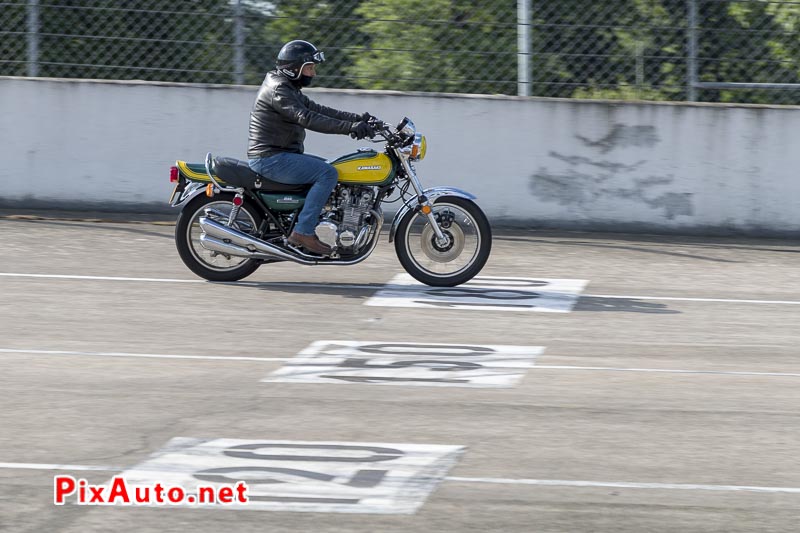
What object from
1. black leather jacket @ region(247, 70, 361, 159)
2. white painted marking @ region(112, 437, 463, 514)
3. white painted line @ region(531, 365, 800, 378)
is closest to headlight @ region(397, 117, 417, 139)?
black leather jacket @ region(247, 70, 361, 159)

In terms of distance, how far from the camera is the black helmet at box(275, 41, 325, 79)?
10914mm

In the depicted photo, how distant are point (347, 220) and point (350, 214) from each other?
6cm

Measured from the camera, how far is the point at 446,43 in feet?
48.1

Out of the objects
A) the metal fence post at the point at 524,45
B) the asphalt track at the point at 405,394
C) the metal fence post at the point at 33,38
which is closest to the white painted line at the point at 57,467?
the asphalt track at the point at 405,394

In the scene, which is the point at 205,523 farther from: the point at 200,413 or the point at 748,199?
the point at 748,199

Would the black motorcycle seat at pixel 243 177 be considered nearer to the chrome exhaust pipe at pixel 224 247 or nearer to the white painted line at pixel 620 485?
the chrome exhaust pipe at pixel 224 247

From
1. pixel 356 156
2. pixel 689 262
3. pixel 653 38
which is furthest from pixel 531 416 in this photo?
pixel 653 38

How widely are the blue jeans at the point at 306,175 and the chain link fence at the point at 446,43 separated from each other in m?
3.88

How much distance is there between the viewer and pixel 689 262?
1280 cm

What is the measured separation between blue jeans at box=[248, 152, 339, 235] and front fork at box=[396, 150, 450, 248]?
558 mm

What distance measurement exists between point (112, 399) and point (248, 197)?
12.3 ft

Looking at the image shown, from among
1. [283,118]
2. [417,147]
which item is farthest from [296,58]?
[417,147]

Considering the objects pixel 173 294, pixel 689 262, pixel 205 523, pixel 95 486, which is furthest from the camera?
pixel 689 262

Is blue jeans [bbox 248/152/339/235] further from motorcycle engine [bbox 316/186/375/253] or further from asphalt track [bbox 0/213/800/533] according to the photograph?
asphalt track [bbox 0/213/800/533]
